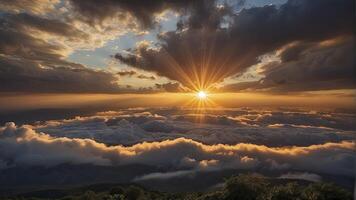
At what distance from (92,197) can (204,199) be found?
4060 centimetres

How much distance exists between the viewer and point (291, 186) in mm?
82188

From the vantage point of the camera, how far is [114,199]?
117312 mm

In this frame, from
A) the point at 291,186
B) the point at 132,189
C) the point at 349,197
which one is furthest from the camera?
the point at 132,189

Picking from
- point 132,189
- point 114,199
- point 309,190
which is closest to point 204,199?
point 309,190

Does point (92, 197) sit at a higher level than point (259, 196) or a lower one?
lower

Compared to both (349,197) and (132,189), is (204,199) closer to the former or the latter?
(349,197)

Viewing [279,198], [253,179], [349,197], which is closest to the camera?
[349,197]

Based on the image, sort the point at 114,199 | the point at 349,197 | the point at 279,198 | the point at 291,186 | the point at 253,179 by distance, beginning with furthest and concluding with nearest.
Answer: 1. the point at 114,199
2. the point at 253,179
3. the point at 291,186
4. the point at 279,198
5. the point at 349,197

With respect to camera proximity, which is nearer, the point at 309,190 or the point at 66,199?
the point at 309,190

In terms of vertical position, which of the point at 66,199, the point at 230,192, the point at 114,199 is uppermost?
the point at 230,192

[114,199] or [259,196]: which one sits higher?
[259,196]

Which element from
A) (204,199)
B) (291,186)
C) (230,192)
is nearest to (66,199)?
(204,199)

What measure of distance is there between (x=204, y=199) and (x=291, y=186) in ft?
73.1

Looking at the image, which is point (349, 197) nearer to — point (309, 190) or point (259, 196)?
point (309, 190)
